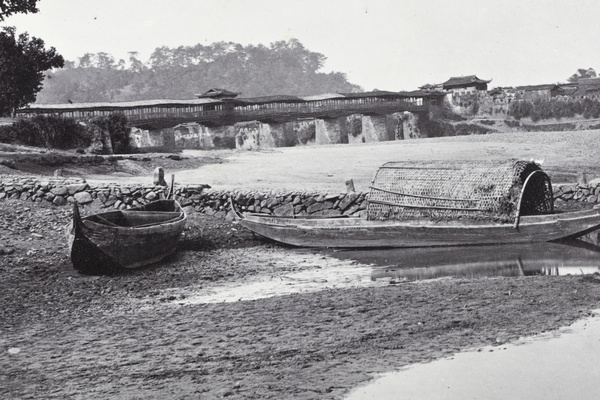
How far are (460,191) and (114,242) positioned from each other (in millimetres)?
6211

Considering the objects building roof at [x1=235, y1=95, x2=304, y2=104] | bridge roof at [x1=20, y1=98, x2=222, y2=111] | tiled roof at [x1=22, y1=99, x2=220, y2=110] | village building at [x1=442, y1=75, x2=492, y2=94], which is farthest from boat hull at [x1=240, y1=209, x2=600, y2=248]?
village building at [x1=442, y1=75, x2=492, y2=94]

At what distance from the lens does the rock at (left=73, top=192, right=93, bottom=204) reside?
640 inches

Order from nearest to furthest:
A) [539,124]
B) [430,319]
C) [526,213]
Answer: [430,319]
[526,213]
[539,124]

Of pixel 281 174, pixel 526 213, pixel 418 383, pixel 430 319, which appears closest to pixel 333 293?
pixel 430 319

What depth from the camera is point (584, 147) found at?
27719 mm

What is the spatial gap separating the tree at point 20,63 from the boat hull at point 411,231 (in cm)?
1329

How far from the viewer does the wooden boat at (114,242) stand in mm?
10438

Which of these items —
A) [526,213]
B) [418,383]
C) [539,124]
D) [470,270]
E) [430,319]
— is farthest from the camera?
[539,124]

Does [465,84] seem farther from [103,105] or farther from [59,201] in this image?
[59,201]

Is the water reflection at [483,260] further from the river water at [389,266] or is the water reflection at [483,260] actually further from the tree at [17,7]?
the tree at [17,7]

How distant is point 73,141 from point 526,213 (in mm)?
22772

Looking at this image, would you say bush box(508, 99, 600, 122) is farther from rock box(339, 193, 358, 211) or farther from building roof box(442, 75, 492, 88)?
rock box(339, 193, 358, 211)

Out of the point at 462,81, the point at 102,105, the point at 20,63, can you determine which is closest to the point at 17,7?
the point at 20,63

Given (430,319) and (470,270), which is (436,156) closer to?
(470,270)
